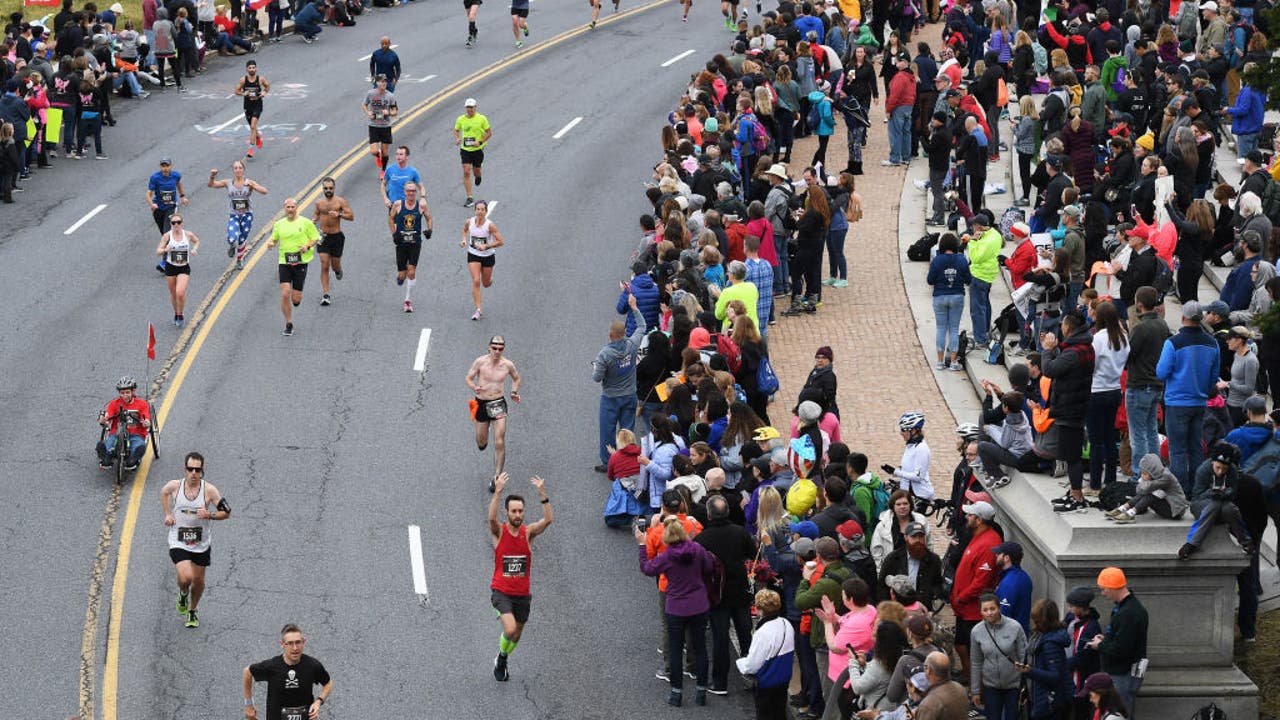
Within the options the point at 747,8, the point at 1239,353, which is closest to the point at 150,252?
the point at 1239,353

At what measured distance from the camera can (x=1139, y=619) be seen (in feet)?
47.4

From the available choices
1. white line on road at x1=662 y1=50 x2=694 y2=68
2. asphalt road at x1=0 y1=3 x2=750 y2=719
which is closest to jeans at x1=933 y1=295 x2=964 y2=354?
asphalt road at x1=0 y1=3 x2=750 y2=719

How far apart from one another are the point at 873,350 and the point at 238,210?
34.2 feet

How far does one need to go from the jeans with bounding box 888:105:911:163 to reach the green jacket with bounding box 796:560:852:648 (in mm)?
19572

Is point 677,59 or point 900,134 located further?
point 677,59

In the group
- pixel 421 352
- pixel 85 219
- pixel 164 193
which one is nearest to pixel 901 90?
pixel 421 352

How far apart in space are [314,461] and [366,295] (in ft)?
21.0

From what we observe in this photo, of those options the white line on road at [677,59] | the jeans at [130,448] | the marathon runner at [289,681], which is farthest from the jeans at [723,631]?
the white line on road at [677,59]

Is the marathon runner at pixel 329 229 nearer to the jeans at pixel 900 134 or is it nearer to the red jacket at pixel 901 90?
the red jacket at pixel 901 90

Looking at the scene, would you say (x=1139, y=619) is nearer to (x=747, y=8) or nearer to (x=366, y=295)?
(x=366, y=295)

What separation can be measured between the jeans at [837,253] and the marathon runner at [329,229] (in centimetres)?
730

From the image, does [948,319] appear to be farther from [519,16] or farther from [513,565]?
[519,16]

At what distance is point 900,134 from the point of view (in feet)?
113

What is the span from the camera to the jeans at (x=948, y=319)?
80.1 ft
